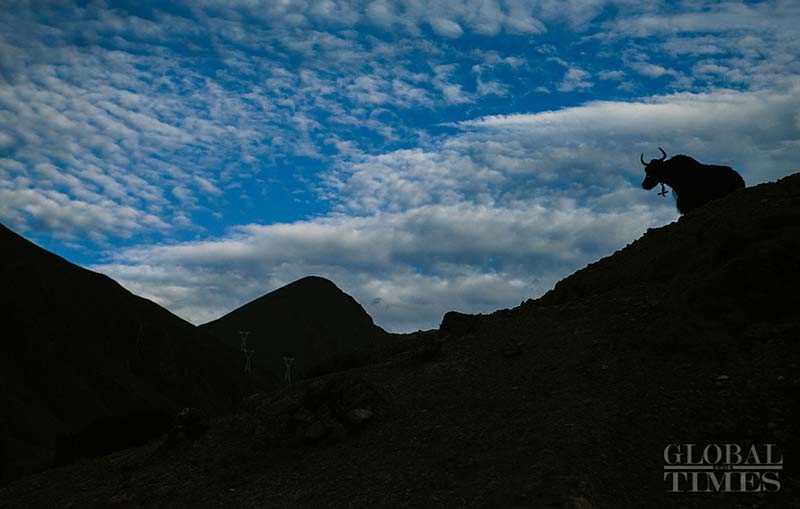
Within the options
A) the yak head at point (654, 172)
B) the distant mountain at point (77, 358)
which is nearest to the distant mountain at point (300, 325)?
the distant mountain at point (77, 358)

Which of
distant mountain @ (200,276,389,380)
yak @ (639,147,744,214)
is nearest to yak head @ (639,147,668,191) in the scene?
yak @ (639,147,744,214)

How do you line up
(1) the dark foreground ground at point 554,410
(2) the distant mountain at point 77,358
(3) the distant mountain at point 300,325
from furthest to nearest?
(3) the distant mountain at point 300,325
(2) the distant mountain at point 77,358
(1) the dark foreground ground at point 554,410

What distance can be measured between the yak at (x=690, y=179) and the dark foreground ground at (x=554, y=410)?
6.27 feet

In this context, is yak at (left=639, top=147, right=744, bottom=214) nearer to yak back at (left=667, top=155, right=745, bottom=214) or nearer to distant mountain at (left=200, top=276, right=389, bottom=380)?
yak back at (left=667, top=155, right=745, bottom=214)

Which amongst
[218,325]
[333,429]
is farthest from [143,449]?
[218,325]

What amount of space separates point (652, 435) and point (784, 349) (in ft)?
9.59

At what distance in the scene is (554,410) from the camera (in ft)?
34.6

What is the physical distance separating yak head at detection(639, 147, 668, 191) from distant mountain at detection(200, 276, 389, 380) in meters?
99.2

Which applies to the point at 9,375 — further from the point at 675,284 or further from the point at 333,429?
the point at 675,284

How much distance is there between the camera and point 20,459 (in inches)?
1720

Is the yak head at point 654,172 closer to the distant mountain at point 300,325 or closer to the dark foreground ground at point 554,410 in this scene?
the dark foreground ground at point 554,410

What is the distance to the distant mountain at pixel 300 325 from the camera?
127 m

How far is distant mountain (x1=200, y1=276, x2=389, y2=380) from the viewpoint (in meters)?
127

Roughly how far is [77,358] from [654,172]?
64274mm
